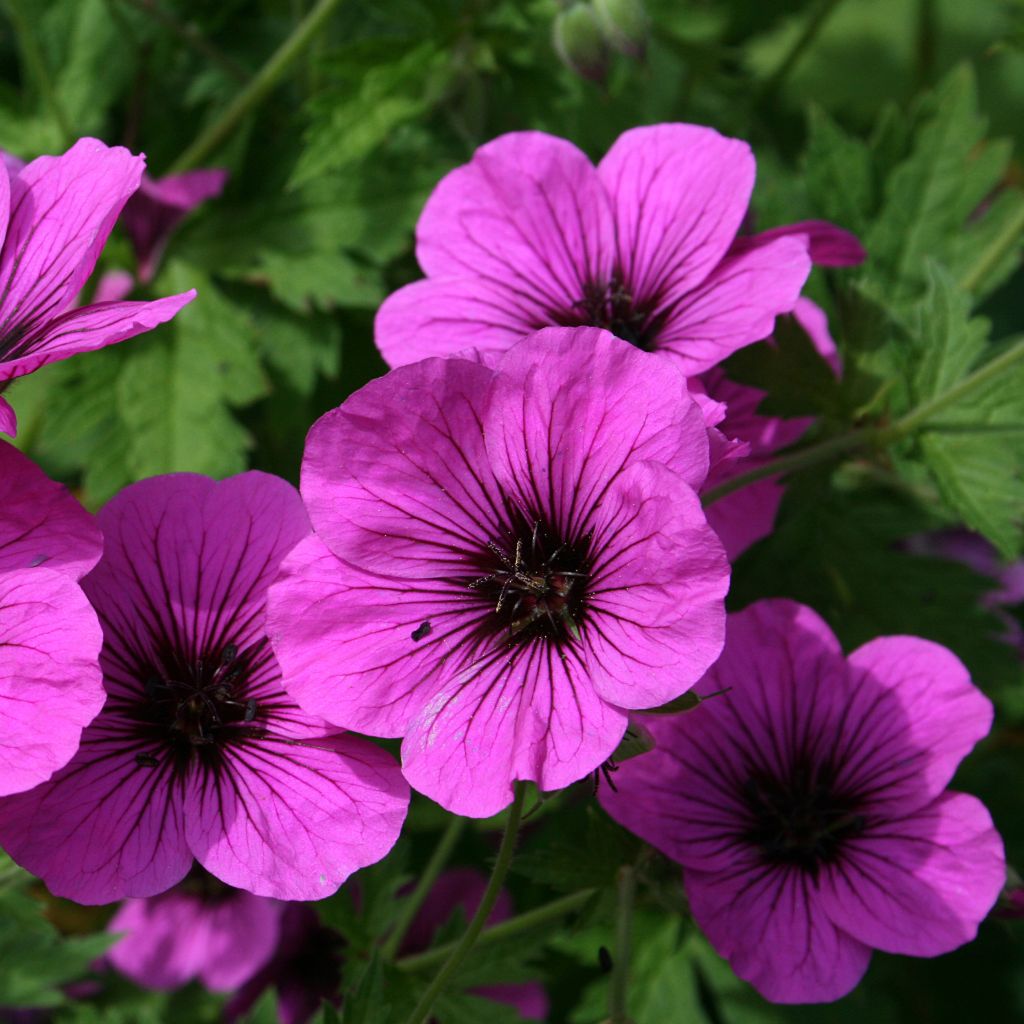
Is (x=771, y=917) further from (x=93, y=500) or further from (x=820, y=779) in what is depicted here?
(x=93, y=500)

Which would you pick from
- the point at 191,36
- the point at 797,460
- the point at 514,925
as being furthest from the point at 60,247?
the point at 191,36

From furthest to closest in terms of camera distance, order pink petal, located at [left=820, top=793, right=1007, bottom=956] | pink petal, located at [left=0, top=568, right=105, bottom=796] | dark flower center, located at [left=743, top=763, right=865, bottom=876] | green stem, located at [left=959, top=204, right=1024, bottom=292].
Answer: green stem, located at [left=959, top=204, right=1024, bottom=292] → dark flower center, located at [left=743, top=763, right=865, bottom=876] → pink petal, located at [left=820, top=793, right=1007, bottom=956] → pink petal, located at [left=0, top=568, right=105, bottom=796]

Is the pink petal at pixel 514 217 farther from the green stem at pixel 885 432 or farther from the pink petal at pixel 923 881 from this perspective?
the pink petal at pixel 923 881

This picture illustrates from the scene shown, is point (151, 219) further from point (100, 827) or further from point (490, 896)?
point (490, 896)

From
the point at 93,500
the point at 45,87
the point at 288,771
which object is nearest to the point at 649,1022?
the point at 288,771

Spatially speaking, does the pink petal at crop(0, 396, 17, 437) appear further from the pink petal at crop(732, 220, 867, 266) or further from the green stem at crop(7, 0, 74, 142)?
the green stem at crop(7, 0, 74, 142)

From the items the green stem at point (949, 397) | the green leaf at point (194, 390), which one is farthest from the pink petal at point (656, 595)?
the green leaf at point (194, 390)

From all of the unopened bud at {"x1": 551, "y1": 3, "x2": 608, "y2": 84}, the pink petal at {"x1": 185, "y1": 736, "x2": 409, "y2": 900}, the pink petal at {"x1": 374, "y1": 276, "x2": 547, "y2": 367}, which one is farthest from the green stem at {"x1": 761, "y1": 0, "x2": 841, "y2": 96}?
the pink petal at {"x1": 185, "y1": 736, "x2": 409, "y2": 900}
